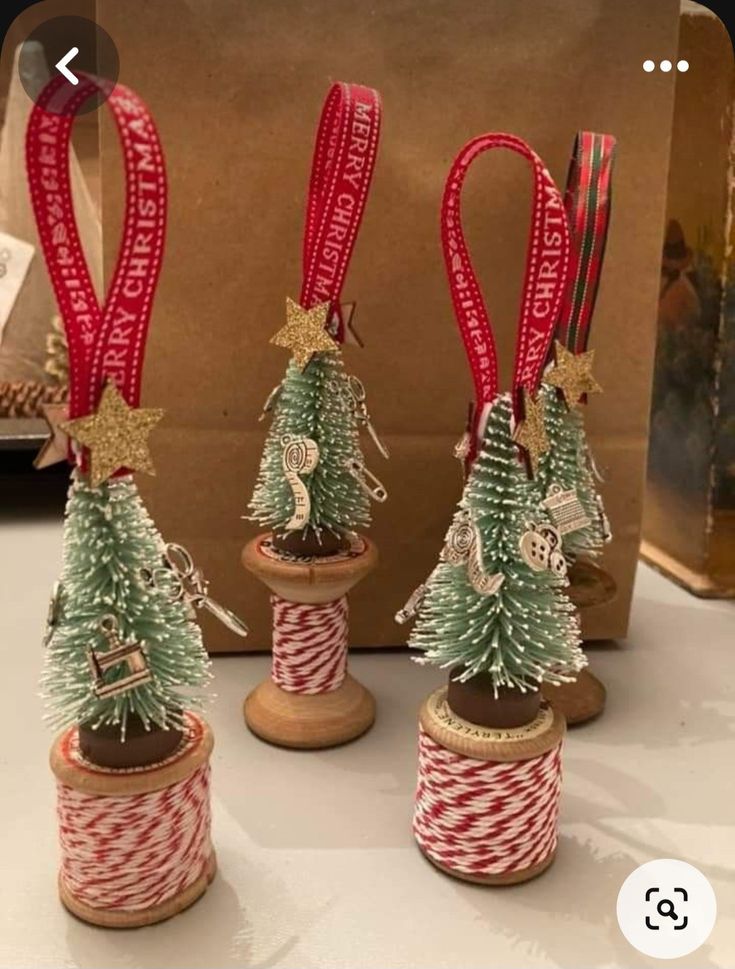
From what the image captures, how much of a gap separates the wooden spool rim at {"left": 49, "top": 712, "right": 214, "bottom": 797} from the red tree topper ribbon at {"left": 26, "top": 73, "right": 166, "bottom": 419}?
0.61ft

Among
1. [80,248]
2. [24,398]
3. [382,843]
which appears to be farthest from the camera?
[24,398]

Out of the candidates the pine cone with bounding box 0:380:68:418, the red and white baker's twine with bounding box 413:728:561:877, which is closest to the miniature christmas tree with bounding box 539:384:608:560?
the red and white baker's twine with bounding box 413:728:561:877

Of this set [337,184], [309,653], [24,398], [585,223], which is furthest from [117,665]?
Answer: [24,398]

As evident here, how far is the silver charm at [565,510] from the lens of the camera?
2.10 ft

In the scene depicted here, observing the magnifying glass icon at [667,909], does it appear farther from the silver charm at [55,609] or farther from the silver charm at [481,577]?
the silver charm at [55,609]

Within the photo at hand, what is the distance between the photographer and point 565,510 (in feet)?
2.13

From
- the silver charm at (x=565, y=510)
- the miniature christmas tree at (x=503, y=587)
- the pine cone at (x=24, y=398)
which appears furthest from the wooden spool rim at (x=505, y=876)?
the pine cone at (x=24, y=398)

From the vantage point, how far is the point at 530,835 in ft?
1.84

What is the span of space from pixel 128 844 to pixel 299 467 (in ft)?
0.90

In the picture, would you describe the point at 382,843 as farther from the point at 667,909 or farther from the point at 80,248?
the point at 80,248

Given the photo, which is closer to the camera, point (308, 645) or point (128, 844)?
point (128, 844)

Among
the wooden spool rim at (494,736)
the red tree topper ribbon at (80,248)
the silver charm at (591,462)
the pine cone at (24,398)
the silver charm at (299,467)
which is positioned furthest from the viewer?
the pine cone at (24,398)

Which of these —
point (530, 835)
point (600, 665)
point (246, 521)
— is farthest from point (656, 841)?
point (246, 521)

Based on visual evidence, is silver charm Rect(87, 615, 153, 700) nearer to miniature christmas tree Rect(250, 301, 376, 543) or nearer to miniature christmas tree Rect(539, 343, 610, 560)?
miniature christmas tree Rect(250, 301, 376, 543)
